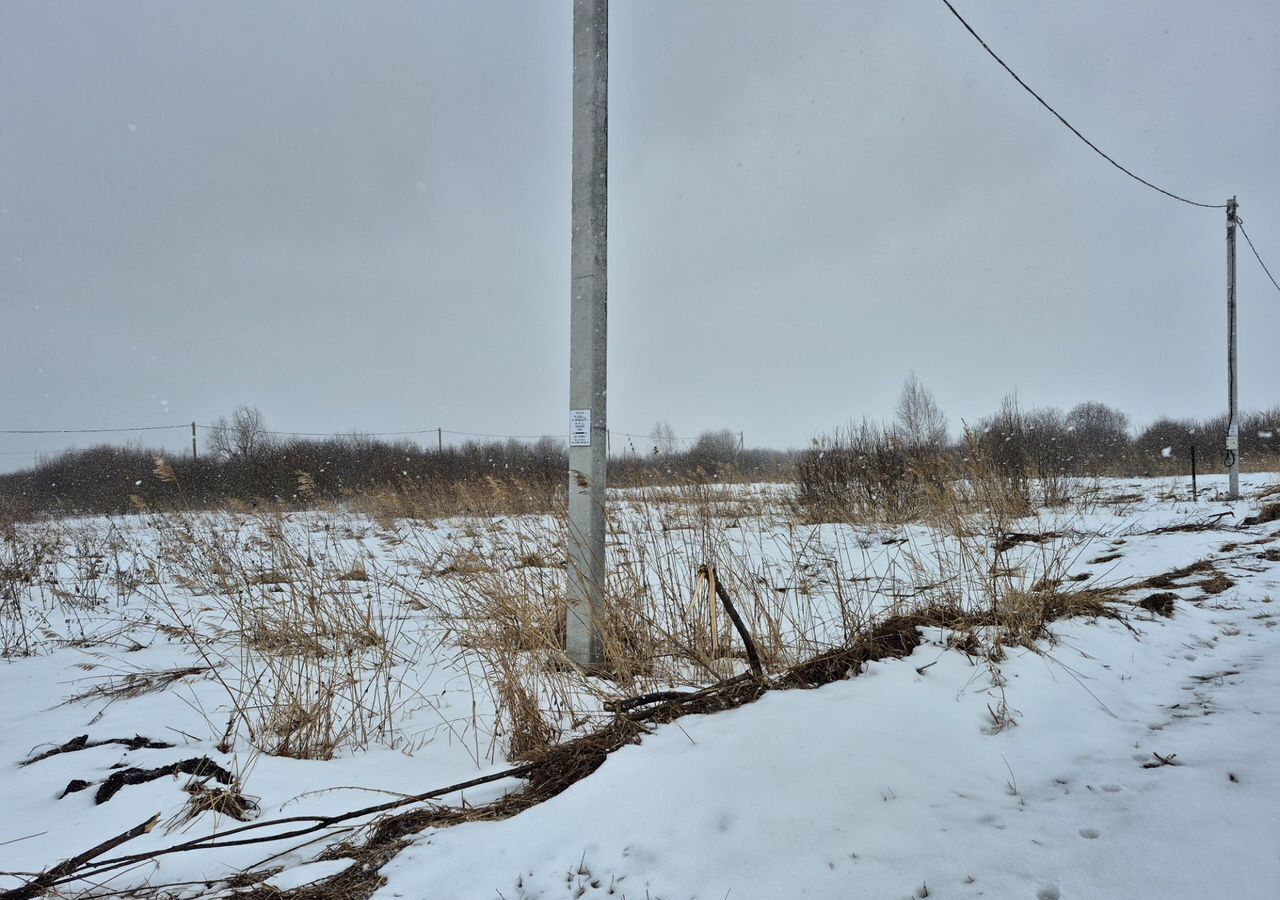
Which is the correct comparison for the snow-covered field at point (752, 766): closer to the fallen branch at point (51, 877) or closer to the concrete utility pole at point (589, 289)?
the fallen branch at point (51, 877)

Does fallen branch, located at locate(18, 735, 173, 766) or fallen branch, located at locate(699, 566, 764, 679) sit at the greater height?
fallen branch, located at locate(699, 566, 764, 679)

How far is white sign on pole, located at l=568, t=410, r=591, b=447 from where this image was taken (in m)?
3.34

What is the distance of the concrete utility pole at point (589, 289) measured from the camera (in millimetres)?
3332

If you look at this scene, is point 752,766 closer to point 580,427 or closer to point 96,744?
point 580,427

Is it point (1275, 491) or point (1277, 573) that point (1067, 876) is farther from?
point (1275, 491)

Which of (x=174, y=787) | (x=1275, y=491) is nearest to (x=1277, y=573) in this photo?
(x=174, y=787)

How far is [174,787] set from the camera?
2109mm

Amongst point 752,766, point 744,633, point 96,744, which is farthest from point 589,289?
point 96,744

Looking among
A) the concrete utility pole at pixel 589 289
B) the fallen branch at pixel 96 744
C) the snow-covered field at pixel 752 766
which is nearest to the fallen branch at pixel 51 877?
the snow-covered field at pixel 752 766

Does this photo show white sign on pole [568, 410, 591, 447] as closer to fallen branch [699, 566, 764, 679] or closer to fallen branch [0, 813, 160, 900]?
fallen branch [699, 566, 764, 679]

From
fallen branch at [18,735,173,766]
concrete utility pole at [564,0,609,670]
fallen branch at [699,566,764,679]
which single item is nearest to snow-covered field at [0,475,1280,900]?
fallen branch at [18,735,173,766]

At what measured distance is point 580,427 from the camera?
3.36 metres

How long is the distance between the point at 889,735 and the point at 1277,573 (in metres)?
4.23

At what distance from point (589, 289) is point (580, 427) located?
79 centimetres
